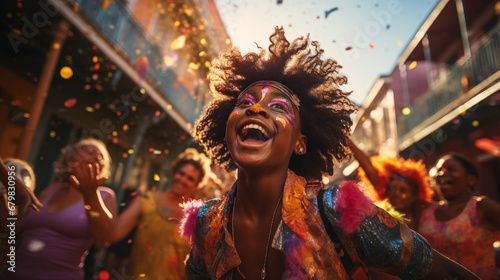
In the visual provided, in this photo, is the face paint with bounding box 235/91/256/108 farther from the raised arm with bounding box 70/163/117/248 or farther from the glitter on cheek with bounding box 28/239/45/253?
the glitter on cheek with bounding box 28/239/45/253

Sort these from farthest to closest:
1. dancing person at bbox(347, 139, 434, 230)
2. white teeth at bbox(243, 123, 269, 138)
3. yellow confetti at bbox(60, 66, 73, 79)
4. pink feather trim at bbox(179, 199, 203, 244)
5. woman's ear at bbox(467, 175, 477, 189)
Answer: yellow confetti at bbox(60, 66, 73, 79) < dancing person at bbox(347, 139, 434, 230) < woman's ear at bbox(467, 175, 477, 189) < pink feather trim at bbox(179, 199, 203, 244) < white teeth at bbox(243, 123, 269, 138)

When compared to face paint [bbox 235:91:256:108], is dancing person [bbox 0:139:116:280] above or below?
below

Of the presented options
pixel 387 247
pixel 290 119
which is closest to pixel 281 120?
pixel 290 119

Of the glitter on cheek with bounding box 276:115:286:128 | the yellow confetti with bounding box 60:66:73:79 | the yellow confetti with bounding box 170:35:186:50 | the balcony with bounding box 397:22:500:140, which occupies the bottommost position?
the glitter on cheek with bounding box 276:115:286:128

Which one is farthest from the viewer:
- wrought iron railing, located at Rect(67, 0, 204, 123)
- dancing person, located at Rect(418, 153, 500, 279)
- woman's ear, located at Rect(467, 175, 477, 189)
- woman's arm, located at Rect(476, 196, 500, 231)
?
wrought iron railing, located at Rect(67, 0, 204, 123)

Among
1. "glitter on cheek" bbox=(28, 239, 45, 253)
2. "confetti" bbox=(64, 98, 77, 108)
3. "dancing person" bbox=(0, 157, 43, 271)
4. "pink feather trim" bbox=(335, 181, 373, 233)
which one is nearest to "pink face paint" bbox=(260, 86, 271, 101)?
"pink feather trim" bbox=(335, 181, 373, 233)

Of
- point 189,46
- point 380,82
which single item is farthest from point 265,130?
point 380,82

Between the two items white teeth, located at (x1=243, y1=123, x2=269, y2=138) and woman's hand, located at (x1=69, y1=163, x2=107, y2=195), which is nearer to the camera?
white teeth, located at (x1=243, y1=123, x2=269, y2=138)

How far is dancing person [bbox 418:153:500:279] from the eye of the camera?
2643 millimetres

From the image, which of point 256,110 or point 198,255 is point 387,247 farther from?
point 198,255

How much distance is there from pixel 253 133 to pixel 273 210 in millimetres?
422

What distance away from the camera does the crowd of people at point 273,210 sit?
1436 mm

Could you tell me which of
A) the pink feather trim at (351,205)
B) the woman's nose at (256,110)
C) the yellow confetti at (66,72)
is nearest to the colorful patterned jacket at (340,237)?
the pink feather trim at (351,205)

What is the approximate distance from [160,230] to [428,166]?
41.5ft
